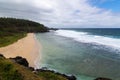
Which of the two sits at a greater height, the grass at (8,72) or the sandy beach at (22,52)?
the grass at (8,72)

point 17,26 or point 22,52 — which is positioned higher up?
point 17,26

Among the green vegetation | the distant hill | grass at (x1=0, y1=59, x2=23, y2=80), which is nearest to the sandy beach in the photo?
the green vegetation

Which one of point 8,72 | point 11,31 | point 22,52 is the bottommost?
point 22,52

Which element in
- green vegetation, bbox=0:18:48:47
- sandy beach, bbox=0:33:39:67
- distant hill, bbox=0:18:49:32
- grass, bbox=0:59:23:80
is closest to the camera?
grass, bbox=0:59:23:80

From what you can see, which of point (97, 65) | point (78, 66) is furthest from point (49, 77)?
point (97, 65)

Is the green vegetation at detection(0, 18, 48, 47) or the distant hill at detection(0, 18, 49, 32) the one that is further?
the distant hill at detection(0, 18, 49, 32)

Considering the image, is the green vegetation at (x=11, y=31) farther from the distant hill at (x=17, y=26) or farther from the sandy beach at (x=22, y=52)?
the sandy beach at (x=22, y=52)

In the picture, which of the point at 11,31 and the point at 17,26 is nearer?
the point at 11,31

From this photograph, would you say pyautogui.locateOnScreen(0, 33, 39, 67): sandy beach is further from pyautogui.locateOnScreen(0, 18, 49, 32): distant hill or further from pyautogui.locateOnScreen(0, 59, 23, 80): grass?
pyautogui.locateOnScreen(0, 18, 49, 32): distant hill

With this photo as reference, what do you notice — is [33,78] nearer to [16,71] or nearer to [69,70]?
[16,71]

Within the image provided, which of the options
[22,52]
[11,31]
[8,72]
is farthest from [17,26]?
[8,72]

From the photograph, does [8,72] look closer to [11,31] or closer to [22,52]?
[22,52]

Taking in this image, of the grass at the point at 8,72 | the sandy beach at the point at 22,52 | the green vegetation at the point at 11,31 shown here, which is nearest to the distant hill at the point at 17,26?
the green vegetation at the point at 11,31

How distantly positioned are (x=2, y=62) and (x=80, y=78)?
8.03 m
